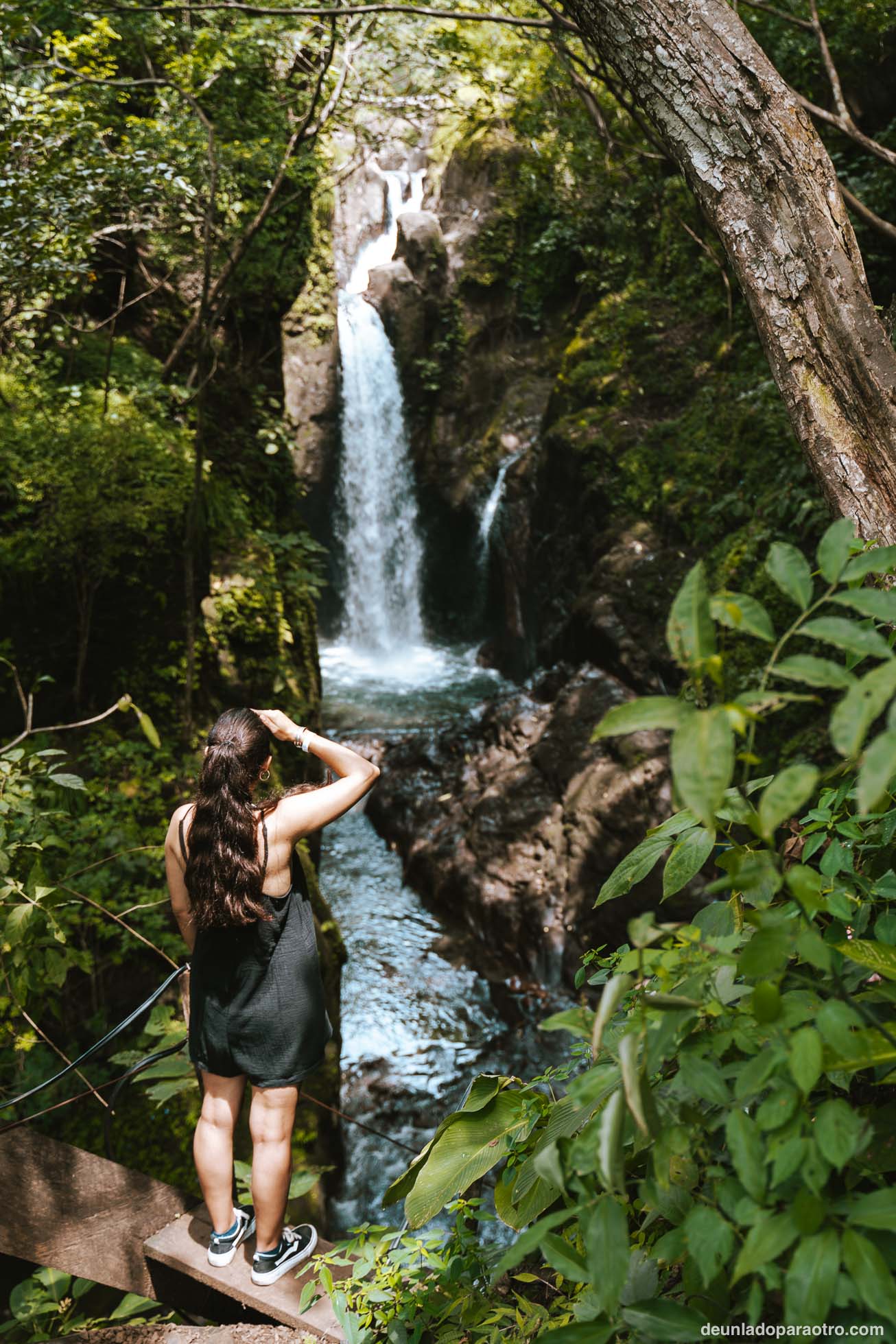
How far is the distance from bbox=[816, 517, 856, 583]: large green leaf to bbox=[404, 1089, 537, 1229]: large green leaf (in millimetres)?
1083

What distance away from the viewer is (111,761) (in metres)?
4.28

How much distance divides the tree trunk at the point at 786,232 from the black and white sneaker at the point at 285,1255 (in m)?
2.35

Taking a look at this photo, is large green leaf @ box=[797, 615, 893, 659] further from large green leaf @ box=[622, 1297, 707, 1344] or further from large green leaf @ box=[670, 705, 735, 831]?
large green leaf @ box=[622, 1297, 707, 1344]

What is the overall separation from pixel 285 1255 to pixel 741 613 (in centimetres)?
221

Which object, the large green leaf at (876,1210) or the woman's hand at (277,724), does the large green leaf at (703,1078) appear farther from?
the woman's hand at (277,724)

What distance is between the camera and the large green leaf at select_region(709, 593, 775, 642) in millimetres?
781

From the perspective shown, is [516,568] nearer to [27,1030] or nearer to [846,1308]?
[27,1030]

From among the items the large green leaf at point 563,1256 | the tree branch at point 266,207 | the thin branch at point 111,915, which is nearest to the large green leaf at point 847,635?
the large green leaf at point 563,1256

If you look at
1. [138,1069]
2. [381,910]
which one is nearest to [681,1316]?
[138,1069]

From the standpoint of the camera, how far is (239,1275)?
6.77 ft

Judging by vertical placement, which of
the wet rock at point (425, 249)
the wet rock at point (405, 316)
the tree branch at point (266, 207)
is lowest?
the tree branch at point (266, 207)

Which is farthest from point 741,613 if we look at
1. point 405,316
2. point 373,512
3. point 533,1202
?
point 405,316

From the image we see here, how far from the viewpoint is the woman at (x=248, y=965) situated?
210 centimetres

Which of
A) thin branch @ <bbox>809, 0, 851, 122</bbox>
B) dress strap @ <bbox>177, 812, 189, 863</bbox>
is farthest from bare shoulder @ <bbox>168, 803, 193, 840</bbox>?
thin branch @ <bbox>809, 0, 851, 122</bbox>
